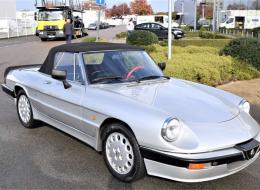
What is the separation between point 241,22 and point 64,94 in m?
50.2

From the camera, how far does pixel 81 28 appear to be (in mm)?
36625

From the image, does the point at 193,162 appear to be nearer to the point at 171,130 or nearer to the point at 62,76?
the point at 171,130

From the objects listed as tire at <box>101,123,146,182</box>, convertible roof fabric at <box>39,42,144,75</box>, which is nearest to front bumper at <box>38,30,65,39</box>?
convertible roof fabric at <box>39,42,144,75</box>

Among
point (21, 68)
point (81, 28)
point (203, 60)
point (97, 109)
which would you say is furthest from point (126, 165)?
point (81, 28)

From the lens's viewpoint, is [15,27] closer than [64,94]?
No

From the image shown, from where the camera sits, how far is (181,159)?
3.66 m

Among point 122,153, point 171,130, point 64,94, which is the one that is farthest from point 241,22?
point 171,130

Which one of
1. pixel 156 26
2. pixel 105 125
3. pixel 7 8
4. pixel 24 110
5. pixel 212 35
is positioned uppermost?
pixel 7 8

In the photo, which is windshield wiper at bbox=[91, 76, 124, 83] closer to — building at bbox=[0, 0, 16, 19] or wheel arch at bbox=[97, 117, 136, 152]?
wheel arch at bbox=[97, 117, 136, 152]

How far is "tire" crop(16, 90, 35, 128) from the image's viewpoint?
621cm

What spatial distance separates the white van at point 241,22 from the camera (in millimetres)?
49094

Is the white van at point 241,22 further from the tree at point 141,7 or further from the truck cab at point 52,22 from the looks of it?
the tree at point 141,7

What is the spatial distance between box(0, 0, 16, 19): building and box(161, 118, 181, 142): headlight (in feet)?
171

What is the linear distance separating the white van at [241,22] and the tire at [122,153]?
4757 centimetres
